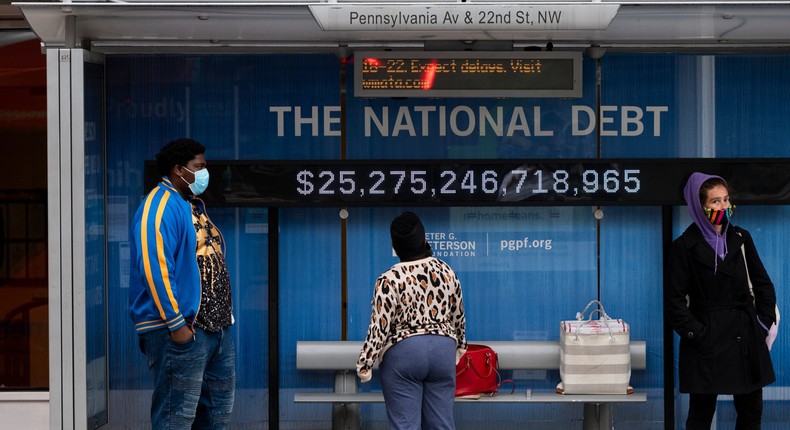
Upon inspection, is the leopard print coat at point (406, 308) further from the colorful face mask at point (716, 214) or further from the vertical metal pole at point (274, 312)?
the colorful face mask at point (716, 214)

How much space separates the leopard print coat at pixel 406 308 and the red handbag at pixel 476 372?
1124 millimetres

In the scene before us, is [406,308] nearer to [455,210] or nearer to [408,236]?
[408,236]

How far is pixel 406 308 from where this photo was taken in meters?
6.13

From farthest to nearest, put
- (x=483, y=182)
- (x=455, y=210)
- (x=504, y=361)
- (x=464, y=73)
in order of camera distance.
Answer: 1. (x=455, y=210)
2. (x=504, y=361)
3. (x=483, y=182)
4. (x=464, y=73)

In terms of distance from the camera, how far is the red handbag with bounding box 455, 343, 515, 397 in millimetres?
7320

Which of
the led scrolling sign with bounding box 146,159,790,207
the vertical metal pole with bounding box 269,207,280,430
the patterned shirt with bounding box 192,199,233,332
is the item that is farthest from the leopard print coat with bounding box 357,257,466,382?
the vertical metal pole with bounding box 269,207,280,430

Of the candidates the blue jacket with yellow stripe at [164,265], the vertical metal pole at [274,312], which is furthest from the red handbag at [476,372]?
the blue jacket with yellow stripe at [164,265]

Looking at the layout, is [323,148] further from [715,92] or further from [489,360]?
[715,92]

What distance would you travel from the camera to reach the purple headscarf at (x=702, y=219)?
699 centimetres

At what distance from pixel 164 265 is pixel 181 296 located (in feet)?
0.67

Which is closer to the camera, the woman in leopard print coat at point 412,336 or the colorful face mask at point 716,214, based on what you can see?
the woman in leopard print coat at point 412,336

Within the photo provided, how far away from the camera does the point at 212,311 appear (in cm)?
635

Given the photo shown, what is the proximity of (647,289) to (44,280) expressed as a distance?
395 centimetres

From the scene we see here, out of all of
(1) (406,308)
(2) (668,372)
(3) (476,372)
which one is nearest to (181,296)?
(1) (406,308)
